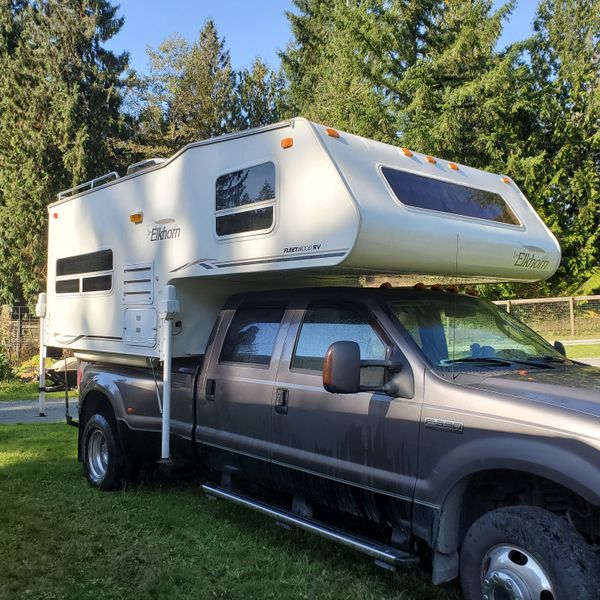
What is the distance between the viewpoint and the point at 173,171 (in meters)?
5.55

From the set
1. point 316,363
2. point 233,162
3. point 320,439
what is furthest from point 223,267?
point 320,439

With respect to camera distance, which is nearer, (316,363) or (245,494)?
(316,363)

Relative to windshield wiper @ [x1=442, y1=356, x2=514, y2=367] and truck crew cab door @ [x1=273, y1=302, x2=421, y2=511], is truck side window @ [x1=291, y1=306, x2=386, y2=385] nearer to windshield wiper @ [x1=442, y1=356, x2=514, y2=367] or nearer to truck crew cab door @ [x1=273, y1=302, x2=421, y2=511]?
truck crew cab door @ [x1=273, y1=302, x2=421, y2=511]

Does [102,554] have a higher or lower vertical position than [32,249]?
lower

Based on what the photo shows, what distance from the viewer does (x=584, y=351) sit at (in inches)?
687

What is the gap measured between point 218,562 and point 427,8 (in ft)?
87.2

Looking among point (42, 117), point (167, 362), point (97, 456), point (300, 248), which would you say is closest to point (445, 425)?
point (300, 248)

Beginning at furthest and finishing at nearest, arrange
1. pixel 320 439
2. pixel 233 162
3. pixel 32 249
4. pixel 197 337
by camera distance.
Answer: pixel 32 249 < pixel 197 337 < pixel 233 162 < pixel 320 439

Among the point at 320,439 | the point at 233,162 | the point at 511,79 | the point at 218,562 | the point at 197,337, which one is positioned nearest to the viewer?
the point at 320,439

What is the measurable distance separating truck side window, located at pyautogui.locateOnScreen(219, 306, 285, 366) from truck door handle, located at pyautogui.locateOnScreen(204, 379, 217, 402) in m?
0.19

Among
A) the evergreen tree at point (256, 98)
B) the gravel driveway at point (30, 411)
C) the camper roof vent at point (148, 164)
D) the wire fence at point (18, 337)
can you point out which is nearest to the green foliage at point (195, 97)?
the evergreen tree at point (256, 98)

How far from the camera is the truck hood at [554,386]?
3.02 metres

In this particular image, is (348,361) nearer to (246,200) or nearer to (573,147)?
(246,200)

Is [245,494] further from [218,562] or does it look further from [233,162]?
[233,162]
